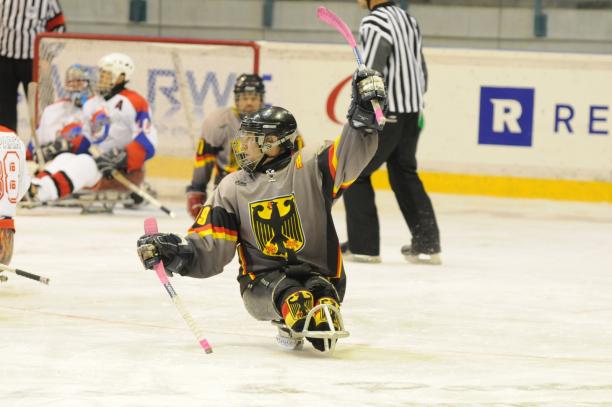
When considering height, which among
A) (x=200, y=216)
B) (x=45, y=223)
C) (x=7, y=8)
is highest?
(x=7, y=8)

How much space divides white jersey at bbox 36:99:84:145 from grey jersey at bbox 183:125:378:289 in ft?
13.6

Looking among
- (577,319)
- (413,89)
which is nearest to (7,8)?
(413,89)

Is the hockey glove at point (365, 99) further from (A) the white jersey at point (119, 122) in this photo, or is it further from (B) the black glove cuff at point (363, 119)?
(A) the white jersey at point (119, 122)

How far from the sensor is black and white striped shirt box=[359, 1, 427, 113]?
601 centimetres

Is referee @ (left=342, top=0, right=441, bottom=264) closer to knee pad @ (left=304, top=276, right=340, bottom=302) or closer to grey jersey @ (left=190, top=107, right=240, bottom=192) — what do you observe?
grey jersey @ (left=190, top=107, right=240, bottom=192)

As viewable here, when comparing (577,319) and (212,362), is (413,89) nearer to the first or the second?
(577,319)

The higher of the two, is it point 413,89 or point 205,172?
point 413,89

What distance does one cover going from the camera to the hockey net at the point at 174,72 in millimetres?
8773

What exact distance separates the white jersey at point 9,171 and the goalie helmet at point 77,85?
327 cm

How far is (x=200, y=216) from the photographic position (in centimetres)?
401

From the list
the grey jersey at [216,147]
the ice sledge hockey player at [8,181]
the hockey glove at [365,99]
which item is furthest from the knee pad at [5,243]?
the grey jersey at [216,147]

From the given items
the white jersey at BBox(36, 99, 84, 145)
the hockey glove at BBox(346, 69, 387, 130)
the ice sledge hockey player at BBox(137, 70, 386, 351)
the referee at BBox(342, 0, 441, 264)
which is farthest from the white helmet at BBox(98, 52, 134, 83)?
the hockey glove at BBox(346, 69, 387, 130)

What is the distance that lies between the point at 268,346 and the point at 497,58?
5.31 meters

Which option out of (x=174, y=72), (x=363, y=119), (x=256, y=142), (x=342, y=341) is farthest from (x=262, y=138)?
(x=174, y=72)
